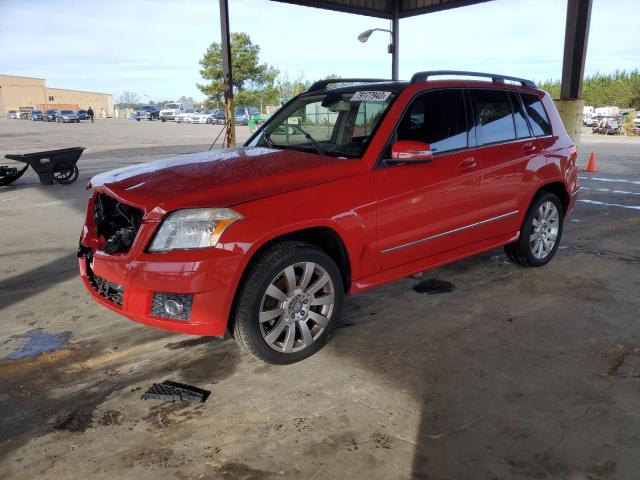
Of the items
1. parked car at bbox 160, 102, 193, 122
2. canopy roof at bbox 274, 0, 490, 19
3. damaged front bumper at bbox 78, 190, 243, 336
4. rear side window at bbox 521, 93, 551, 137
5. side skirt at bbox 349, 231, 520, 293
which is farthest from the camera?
parked car at bbox 160, 102, 193, 122

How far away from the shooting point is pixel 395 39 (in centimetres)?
1755

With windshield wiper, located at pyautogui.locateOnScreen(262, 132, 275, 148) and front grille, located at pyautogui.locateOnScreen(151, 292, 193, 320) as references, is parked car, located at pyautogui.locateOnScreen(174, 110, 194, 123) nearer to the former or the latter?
windshield wiper, located at pyautogui.locateOnScreen(262, 132, 275, 148)

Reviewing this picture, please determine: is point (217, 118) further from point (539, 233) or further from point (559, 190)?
point (539, 233)

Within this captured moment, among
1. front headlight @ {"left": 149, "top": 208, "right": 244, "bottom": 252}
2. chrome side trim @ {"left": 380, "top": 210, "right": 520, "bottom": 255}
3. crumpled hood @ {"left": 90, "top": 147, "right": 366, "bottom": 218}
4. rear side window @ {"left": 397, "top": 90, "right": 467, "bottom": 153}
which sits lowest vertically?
chrome side trim @ {"left": 380, "top": 210, "right": 520, "bottom": 255}

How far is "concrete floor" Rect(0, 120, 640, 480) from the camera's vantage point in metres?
2.43

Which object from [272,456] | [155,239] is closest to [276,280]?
[155,239]

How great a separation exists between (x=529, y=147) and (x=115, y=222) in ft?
11.9

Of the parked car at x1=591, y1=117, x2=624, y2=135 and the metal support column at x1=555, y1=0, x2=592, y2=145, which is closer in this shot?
the metal support column at x1=555, y1=0, x2=592, y2=145

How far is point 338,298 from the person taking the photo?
11.4ft

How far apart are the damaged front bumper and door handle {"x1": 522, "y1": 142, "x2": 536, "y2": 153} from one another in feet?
9.96

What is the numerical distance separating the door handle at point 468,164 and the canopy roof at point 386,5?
38.2 ft

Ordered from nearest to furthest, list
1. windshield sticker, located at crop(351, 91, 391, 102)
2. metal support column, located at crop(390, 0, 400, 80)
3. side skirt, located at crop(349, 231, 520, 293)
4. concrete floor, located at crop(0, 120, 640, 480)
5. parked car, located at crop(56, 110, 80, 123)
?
1. concrete floor, located at crop(0, 120, 640, 480)
2. side skirt, located at crop(349, 231, 520, 293)
3. windshield sticker, located at crop(351, 91, 391, 102)
4. metal support column, located at crop(390, 0, 400, 80)
5. parked car, located at crop(56, 110, 80, 123)

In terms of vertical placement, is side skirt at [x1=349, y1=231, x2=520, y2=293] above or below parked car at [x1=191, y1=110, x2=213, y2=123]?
below

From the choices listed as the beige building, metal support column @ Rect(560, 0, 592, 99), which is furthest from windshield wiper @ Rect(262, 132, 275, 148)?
the beige building
